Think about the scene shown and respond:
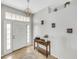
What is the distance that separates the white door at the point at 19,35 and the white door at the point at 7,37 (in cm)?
38

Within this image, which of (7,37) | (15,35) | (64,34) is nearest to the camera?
(64,34)

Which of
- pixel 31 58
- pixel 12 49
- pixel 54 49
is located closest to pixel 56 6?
pixel 54 49

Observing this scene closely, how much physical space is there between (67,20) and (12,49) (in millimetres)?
4076

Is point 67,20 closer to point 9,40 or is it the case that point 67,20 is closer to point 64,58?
point 64,58

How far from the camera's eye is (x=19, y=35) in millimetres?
6195

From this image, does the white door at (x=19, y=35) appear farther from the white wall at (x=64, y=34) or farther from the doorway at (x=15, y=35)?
the white wall at (x=64, y=34)

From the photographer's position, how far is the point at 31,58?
14.1 feet

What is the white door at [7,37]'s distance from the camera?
4.85 m

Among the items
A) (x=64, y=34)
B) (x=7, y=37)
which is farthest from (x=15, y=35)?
(x=64, y=34)

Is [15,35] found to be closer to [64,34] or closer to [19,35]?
[19,35]

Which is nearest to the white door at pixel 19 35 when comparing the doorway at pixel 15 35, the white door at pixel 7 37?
the doorway at pixel 15 35

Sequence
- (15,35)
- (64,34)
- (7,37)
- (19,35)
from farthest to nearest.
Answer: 1. (19,35)
2. (15,35)
3. (7,37)
4. (64,34)

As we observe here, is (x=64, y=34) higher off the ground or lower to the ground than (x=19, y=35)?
higher

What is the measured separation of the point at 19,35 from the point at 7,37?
124cm
